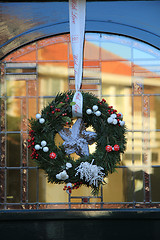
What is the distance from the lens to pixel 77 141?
144 inches

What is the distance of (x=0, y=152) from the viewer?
12.9ft

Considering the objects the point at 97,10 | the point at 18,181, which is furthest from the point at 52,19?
the point at 18,181

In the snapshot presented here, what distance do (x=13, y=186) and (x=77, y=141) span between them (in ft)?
2.95

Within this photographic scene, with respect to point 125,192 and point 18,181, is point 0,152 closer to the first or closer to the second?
point 18,181

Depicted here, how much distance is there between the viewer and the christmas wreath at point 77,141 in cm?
347

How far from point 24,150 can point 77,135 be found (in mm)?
658

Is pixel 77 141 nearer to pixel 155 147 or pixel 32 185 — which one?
pixel 32 185

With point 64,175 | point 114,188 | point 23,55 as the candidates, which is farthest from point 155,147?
point 23,55

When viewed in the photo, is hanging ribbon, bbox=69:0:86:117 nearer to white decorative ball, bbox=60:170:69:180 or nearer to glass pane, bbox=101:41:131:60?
glass pane, bbox=101:41:131:60

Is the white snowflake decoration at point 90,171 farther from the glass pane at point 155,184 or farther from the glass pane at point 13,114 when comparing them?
the glass pane at point 13,114

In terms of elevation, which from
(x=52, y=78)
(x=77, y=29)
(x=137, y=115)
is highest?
(x=77, y=29)

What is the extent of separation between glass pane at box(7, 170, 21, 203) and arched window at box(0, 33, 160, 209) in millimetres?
11

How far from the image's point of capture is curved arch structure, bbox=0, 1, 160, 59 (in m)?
4.04

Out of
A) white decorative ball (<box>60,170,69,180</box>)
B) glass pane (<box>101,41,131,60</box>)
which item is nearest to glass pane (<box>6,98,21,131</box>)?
white decorative ball (<box>60,170,69,180</box>)
